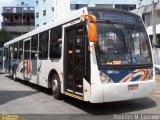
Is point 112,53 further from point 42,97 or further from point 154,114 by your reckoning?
point 42,97

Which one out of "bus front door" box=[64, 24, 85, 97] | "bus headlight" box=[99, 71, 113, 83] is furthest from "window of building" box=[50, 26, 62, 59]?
"bus headlight" box=[99, 71, 113, 83]

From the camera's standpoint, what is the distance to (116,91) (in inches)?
370

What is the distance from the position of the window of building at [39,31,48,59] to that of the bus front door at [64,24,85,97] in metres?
2.40

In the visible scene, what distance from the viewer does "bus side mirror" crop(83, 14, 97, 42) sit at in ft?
29.1

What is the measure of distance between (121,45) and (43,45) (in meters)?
4.78

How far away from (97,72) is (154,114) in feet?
6.32

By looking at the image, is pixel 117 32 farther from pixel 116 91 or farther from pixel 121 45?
pixel 116 91

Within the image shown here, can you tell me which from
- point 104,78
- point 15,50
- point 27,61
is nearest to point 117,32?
point 104,78

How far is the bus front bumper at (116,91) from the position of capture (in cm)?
922

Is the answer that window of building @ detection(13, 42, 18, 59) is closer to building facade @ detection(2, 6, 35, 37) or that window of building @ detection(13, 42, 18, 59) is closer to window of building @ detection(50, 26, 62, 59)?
window of building @ detection(50, 26, 62, 59)

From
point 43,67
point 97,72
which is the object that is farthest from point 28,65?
point 97,72

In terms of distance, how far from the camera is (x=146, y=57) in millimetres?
10227

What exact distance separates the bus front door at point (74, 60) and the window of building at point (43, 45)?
2.40 m

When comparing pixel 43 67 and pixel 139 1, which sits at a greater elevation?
pixel 139 1
